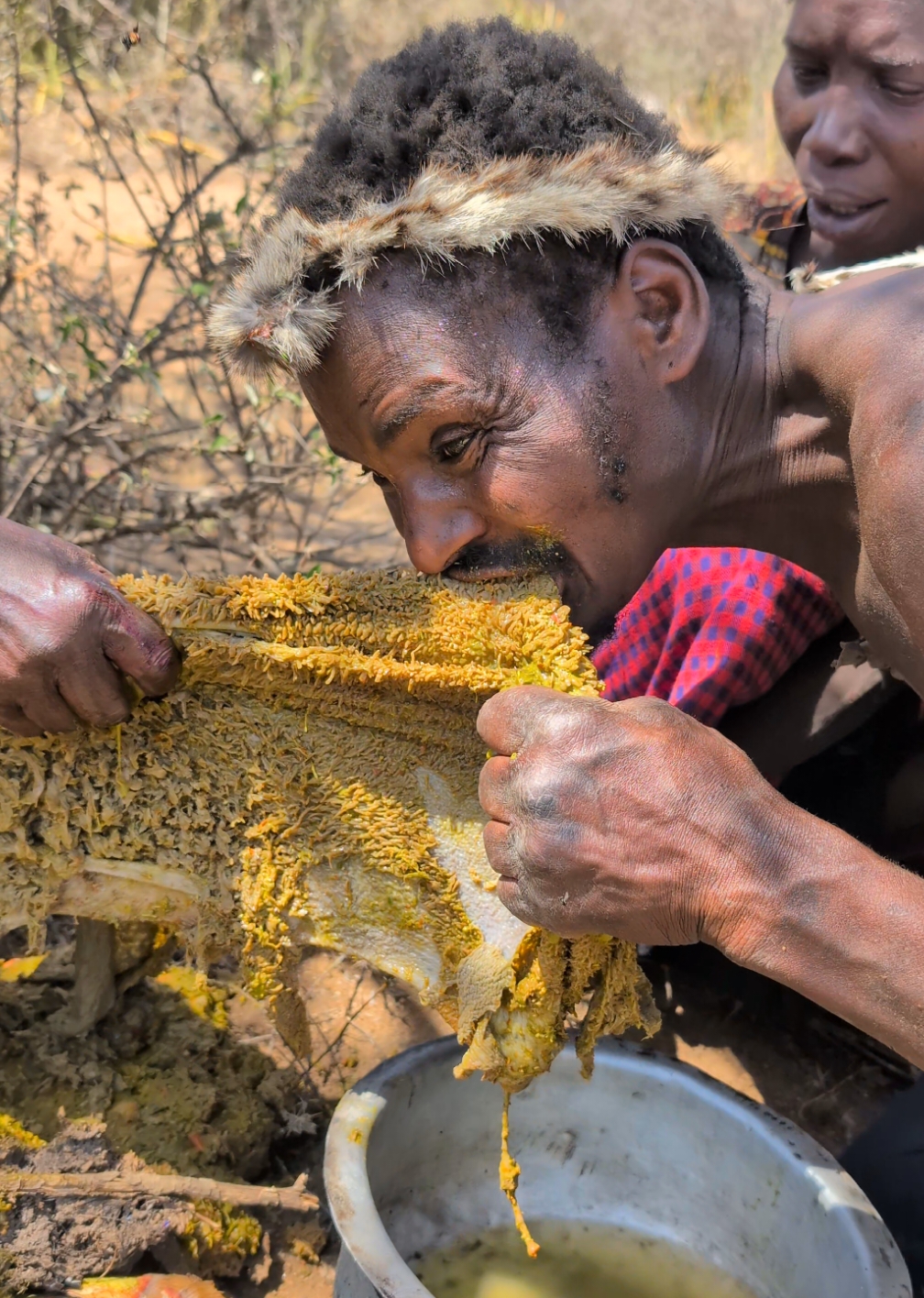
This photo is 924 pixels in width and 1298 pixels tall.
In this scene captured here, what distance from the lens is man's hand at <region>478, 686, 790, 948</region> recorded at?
4.57 feet

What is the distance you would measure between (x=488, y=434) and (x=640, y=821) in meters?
0.64

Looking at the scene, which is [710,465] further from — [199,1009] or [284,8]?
[284,8]

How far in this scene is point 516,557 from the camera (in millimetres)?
1769

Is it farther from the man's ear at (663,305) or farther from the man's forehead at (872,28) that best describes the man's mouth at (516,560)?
the man's forehead at (872,28)

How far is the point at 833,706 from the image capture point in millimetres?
2629

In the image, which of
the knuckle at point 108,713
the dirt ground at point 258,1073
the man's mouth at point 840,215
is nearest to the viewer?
the knuckle at point 108,713

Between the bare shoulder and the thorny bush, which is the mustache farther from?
the thorny bush

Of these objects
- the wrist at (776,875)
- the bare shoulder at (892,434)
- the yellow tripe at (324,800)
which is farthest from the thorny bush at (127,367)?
the wrist at (776,875)

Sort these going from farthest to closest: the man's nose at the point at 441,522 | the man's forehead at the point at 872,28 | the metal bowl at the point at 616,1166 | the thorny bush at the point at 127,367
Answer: the thorny bush at the point at 127,367 < the man's forehead at the point at 872,28 < the metal bowl at the point at 616,1166 < the man's nose at the point at 441,522

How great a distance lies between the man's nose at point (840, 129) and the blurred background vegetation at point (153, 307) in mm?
491

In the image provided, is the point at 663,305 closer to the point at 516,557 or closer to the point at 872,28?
the point at 516,557

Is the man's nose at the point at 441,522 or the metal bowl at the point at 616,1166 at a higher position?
the man's nose at the point at 441,522

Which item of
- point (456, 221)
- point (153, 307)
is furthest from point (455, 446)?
point (153, 307)

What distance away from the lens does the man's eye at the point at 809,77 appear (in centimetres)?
274
